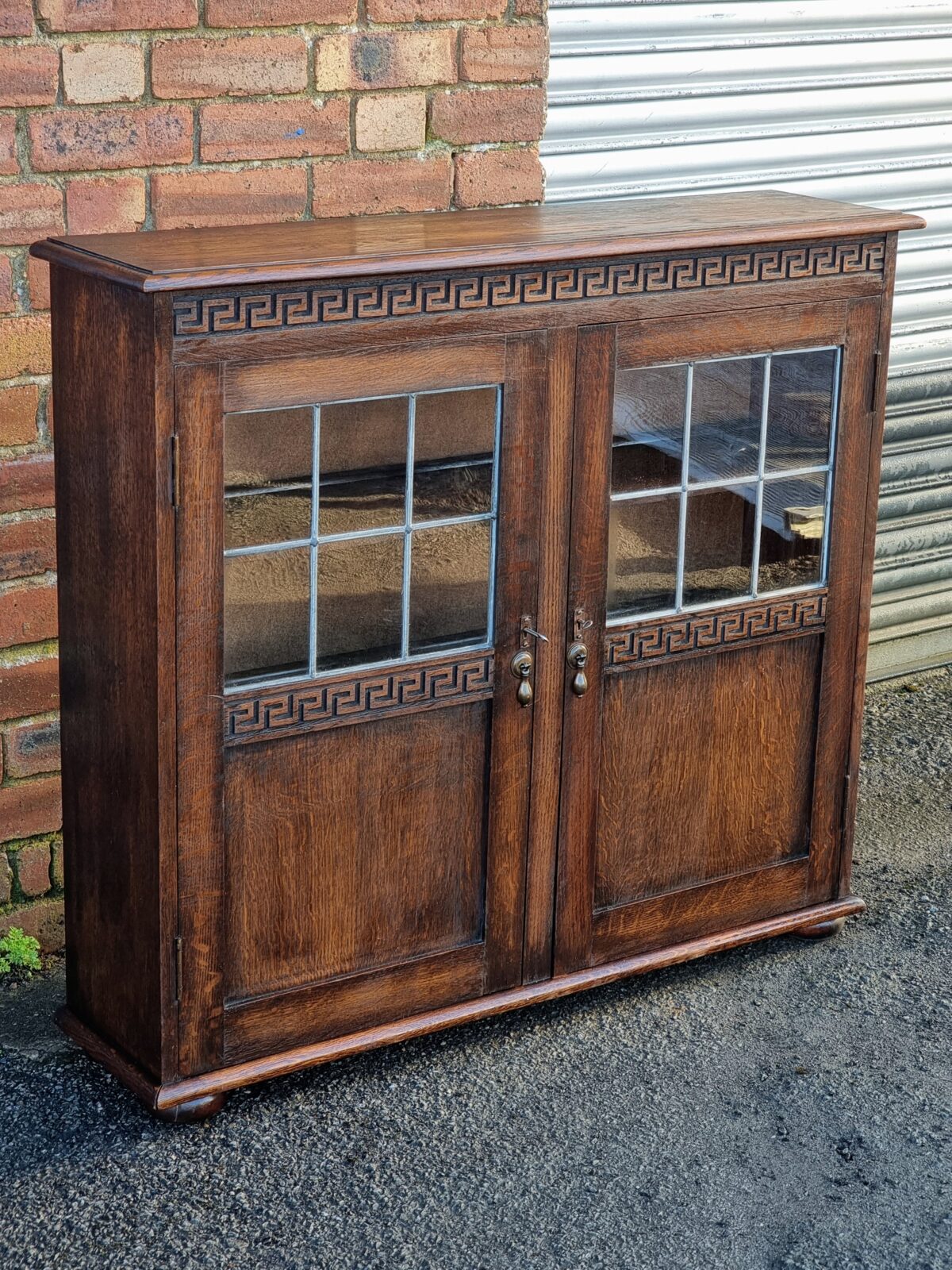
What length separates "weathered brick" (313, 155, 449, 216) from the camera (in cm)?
387

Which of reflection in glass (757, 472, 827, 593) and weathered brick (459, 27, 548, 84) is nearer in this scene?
reflection in glass (757, 472, 827, 593)

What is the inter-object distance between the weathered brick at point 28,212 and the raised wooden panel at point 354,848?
1.16m

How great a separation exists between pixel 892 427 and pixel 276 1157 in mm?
3006

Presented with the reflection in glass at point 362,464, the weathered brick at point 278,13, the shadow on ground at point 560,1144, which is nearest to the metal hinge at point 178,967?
the shadow on ground at point 560,1144

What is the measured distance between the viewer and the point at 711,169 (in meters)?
4.62

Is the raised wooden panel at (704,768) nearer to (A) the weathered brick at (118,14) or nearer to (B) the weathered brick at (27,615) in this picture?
(B) the weathered brick at (27,615)

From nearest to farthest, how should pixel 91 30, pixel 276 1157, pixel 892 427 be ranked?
pixel 276 1157 → pixel 91 30 → pixel 892 427

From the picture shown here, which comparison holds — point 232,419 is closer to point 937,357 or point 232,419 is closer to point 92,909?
point 92,909

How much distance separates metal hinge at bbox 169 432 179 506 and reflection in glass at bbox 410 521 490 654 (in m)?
0.51

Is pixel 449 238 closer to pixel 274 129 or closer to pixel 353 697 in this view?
pixel 274 129

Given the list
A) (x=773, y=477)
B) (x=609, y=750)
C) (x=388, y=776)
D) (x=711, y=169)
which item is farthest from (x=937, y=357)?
(x=388, y=776)

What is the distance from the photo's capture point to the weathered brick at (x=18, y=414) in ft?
11.7

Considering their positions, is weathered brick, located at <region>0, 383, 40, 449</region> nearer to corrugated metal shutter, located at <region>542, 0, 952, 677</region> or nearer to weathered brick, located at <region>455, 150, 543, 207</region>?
weathered brick, located at <region>455, 150, 543, 207</region>

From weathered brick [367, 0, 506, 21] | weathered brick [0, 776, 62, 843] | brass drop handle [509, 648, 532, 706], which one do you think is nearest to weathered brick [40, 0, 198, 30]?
weathered brick [367, 0, 506, 21]
